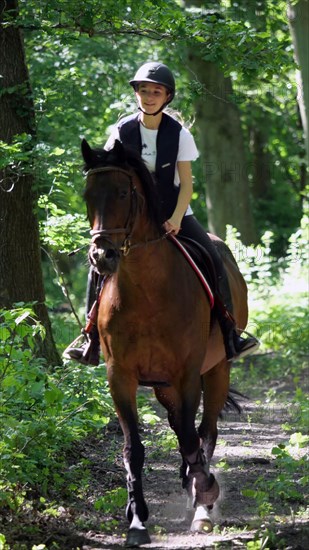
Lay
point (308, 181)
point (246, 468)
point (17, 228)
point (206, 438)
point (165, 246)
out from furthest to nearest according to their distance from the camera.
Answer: point (308, 181) < point (17, 228) < point (246, 468) < point (206, 438) < point (165, 246)

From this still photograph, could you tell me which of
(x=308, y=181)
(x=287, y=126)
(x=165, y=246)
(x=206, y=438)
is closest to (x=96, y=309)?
(x=165, y=246)

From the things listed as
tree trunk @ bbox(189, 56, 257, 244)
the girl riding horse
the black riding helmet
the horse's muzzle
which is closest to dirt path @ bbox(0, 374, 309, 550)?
the girl riding horse

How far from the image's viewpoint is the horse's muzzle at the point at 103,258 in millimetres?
5684

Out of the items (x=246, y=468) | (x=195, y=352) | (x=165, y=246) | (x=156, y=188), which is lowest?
(x=246, y=468)

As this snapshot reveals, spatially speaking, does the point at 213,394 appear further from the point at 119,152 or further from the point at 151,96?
the point at 119,152

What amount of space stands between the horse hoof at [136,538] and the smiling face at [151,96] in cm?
284

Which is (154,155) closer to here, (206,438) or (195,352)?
(195,352)

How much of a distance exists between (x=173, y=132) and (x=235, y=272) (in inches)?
85.2

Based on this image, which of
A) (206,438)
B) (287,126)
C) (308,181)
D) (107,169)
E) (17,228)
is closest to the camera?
(107,169)

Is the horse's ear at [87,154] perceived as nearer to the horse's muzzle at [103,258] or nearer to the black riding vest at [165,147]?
the horse's muzzle at [103,258]

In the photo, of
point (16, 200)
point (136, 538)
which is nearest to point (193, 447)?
point (136, 538)

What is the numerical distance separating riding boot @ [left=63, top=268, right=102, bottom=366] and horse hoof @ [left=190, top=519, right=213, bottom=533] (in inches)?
58.6

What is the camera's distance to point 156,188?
6.39 meters

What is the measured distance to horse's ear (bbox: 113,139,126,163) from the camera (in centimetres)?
612
